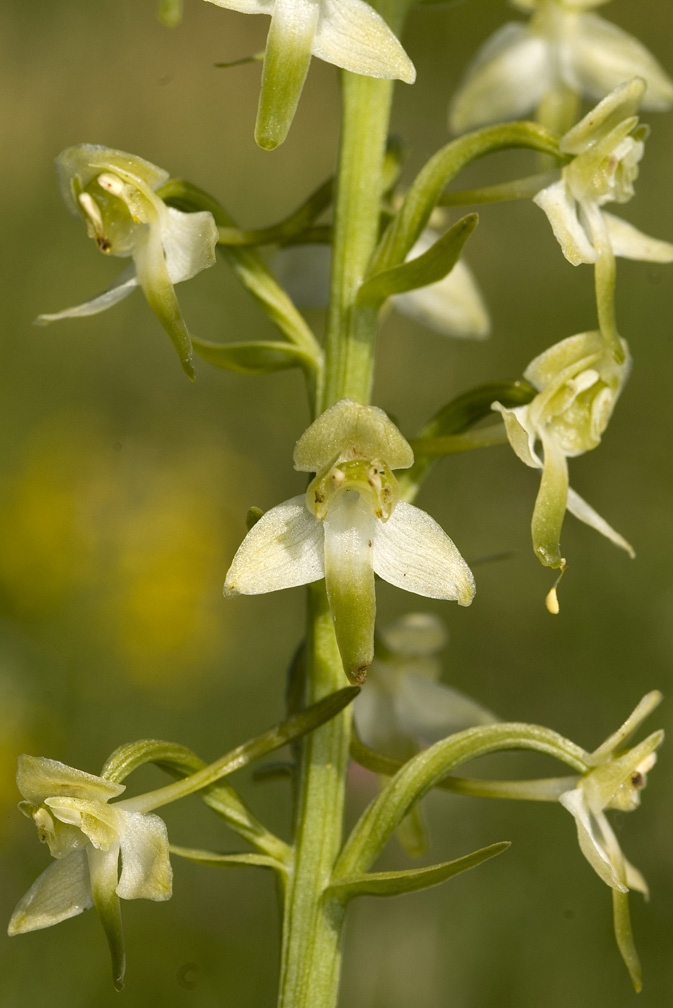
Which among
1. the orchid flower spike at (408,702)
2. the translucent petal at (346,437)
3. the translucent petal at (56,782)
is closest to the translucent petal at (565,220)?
the translucent petal at (346,437)

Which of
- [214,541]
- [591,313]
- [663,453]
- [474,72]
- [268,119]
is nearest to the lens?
[268,119]

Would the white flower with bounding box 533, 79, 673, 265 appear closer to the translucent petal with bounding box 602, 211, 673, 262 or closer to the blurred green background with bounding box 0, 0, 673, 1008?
the translucent petal with bounding box 602, 211, 673, 262

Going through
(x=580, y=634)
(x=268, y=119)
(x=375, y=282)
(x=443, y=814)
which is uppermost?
(x=268, y=119)

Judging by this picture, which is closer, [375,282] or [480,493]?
[375,282]

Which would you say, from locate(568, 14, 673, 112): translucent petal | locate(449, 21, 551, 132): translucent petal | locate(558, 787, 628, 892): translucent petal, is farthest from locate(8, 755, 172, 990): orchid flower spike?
locate(568, 14, 673, 112): translucent petal

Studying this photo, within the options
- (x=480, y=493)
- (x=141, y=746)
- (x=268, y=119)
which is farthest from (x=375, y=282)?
(x=480, y=493)

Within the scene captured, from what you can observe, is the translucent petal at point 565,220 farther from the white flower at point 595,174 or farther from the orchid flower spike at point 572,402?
the orchid flower spike at point 572,402

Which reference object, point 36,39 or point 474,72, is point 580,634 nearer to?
point 474,72
